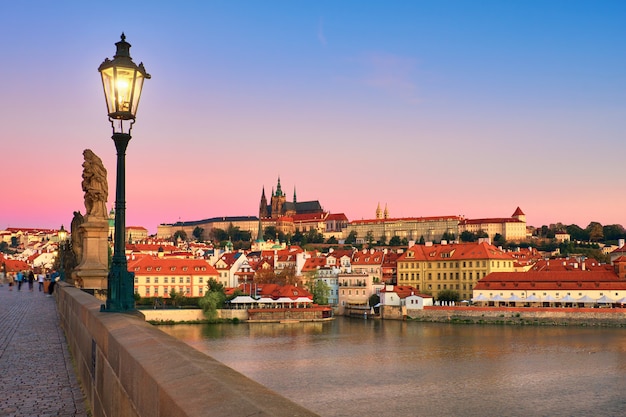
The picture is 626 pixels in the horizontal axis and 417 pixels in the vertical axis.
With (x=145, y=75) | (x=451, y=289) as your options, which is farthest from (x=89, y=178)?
(x=451, y=289)

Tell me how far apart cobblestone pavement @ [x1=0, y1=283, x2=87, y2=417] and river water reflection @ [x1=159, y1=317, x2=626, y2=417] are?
1426 centimetres

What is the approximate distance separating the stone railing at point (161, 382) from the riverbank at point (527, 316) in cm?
5840

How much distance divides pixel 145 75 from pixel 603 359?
3587cm

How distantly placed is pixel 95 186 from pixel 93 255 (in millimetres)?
1427

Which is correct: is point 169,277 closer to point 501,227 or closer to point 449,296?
point 449,296

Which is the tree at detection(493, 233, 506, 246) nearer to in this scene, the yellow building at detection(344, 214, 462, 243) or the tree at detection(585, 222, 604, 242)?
the yellow building at detection(344, 214, 462, 243)

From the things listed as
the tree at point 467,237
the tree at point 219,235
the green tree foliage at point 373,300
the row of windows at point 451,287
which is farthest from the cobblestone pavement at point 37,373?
the tree at point 219,235

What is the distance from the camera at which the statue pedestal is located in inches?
582

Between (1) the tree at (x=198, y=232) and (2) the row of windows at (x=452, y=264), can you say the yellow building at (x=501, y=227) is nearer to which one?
(1) the tree at (x=198, y=232)

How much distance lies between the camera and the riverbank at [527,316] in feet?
195

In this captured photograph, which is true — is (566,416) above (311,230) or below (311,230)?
below

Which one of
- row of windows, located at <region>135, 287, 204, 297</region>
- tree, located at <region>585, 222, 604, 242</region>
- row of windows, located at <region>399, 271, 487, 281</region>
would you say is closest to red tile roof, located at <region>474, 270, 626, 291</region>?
row of windows, located at <region>399, 271, 487, 281</region>

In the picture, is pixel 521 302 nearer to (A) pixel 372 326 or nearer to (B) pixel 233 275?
(A) pixel 372 326

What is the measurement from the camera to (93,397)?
5840 millimetres
